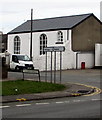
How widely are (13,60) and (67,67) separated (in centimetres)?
1085

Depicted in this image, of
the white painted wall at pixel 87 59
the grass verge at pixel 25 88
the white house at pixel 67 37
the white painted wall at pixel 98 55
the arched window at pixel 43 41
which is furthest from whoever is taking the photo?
the arched window at pixel 43 41

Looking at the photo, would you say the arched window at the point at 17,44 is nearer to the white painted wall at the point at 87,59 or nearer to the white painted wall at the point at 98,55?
the white painted wall at the point at 87,59

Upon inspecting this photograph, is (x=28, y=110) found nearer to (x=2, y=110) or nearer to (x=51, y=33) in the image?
(x=2, y=110)

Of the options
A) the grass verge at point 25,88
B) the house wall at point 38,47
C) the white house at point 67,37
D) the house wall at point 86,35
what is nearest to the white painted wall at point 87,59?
the white house at point 67,37

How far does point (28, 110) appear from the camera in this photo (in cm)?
1175

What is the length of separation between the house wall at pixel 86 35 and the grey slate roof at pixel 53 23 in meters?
0.83

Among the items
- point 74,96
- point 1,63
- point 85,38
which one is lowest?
point 74,96

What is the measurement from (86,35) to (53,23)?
7.08 metres

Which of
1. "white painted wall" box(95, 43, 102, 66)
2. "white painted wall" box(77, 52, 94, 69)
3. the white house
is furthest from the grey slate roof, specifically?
"white painted wall" box(95, 43, 102, 66)

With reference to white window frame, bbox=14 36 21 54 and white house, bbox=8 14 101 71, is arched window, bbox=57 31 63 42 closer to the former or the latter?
white house, bbox=8 14 101 71

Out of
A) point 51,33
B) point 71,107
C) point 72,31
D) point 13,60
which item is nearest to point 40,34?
point 51,33

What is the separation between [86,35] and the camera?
49.2m

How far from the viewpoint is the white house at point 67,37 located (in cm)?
4662

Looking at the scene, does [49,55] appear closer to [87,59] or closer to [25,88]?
[87,59]
